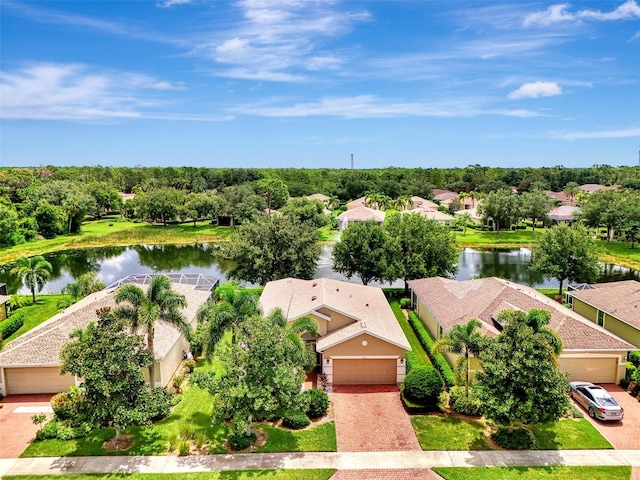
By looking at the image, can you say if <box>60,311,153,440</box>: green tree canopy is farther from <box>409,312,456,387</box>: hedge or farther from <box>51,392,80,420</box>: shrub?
<box>409,312,456,387</box>: hedge

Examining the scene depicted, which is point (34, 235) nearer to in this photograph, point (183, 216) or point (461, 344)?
point (183, 216)

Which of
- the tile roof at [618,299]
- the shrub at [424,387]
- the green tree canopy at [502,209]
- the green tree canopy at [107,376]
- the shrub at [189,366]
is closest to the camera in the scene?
the green tree canopy at [107,376]

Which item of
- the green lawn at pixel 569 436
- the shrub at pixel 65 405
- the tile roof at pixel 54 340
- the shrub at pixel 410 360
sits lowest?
the green lawn at pixel 569 436

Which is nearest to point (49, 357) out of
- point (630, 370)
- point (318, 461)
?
point (318, 461)

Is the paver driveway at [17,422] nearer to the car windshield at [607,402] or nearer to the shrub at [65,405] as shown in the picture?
the shrub at [65,405]

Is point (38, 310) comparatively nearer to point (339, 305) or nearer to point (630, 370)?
point (339, 305)

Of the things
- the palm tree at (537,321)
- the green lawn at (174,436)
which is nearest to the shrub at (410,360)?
the green lawn at (174,436)

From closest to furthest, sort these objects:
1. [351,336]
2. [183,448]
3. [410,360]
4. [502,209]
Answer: [183,448]
[351,336]
[410,360]
[502,209]
